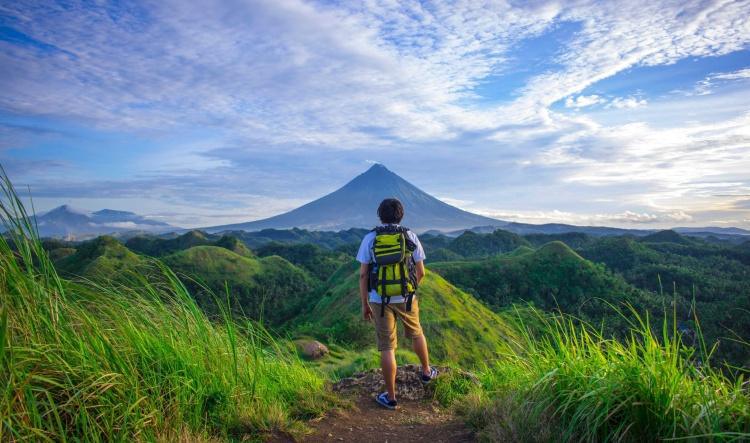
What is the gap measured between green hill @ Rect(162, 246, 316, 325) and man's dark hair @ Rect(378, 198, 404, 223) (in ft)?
167

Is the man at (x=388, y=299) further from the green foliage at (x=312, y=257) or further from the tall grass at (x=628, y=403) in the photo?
the green foliage at (x=312, y=257)

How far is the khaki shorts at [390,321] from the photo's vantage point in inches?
181

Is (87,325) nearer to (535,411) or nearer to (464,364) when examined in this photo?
(535,411)

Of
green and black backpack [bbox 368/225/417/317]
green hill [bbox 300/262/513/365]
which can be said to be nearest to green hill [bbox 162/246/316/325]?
green hill [bbox 300/262/513/365]

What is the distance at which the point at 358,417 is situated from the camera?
4336 millimetres

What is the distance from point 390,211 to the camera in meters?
4.64

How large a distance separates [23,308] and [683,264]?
4030 inches

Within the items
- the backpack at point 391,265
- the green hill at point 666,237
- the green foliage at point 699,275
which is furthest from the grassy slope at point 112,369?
the green hill at point 666,237

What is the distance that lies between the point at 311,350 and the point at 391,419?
12509 millimetres

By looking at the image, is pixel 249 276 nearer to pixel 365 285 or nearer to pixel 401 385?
pixel 401 385

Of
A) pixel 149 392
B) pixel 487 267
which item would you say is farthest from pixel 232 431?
pixel 487 267

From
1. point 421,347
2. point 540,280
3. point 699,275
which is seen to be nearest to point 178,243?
point 540,280

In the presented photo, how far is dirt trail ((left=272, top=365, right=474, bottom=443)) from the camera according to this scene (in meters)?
3.85

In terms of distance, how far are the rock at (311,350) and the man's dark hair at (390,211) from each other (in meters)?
12.4
